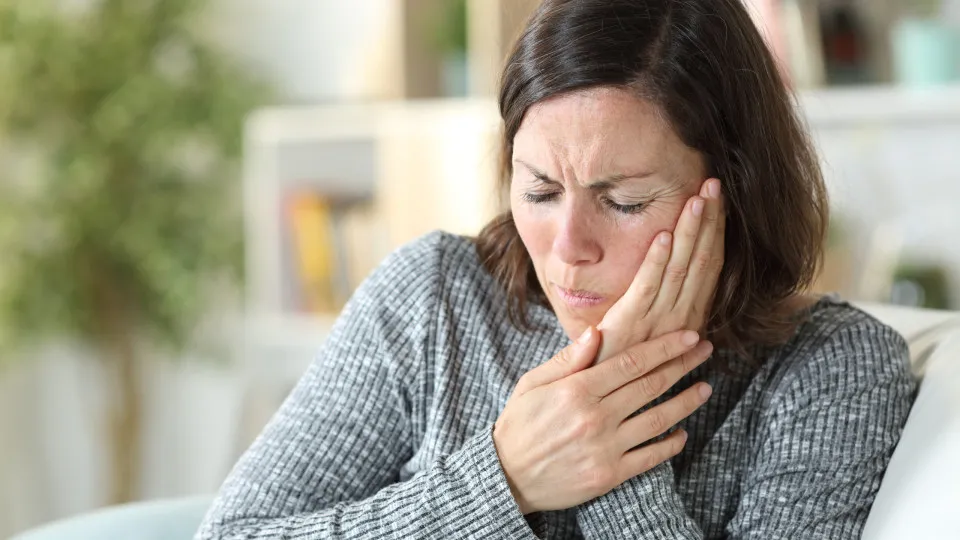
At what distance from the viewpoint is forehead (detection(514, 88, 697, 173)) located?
3.51 ft

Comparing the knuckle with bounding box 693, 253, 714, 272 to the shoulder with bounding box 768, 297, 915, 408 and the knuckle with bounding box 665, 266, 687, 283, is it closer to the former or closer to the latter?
the knuckle with bounding box 665, 266, 687, 283

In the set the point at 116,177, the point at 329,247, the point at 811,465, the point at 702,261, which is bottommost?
the point at 811,465

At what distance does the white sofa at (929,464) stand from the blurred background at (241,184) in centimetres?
105

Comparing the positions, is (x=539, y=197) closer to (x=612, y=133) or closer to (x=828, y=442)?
(x=612, y=133)

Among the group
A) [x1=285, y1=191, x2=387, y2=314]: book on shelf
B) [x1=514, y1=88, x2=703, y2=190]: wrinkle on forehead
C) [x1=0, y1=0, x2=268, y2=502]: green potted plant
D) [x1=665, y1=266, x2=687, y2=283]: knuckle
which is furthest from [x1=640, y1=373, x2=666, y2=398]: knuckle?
[x1=0, y1=0, x2=268, y2=502]: green potted plant

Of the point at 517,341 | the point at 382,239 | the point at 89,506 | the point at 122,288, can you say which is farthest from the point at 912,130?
the point at 89,506

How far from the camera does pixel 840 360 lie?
1187 mm

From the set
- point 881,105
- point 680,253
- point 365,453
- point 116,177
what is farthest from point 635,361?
point 116,177

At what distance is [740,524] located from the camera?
115cm

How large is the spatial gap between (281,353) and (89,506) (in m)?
1.07

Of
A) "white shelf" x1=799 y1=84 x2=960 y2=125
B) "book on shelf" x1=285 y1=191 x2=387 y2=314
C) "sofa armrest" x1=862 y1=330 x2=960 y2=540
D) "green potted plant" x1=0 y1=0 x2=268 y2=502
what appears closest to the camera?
"sofa armrest" x1=862 y1=330 x2=960 y2=540

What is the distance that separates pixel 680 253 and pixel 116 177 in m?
2.46

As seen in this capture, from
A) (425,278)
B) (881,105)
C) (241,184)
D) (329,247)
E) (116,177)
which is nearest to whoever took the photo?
(425,278)

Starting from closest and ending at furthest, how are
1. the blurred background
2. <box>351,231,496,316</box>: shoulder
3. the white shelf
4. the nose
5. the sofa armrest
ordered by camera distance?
the sofa armrest → the nose → <box>351,231,496,316</box>: shoulder → the white shelf → the blurred background
